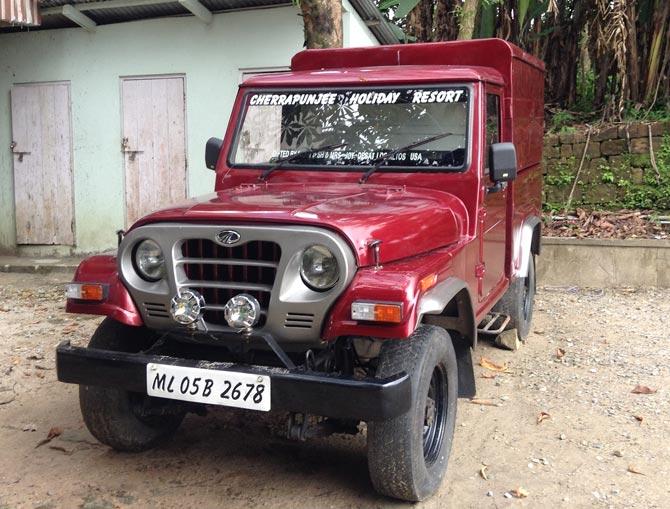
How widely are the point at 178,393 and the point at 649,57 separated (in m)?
9.18

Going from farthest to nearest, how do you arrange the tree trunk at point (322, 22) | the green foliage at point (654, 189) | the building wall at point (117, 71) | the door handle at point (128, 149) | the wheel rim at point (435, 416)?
1. the green foliage at point (654, 189)
2. the door handle at point (128, 149)
3. the building wall at point (117, 71)
4. the tree trunk at point (322, 22)
5. the wheel rim at point (435, 416)

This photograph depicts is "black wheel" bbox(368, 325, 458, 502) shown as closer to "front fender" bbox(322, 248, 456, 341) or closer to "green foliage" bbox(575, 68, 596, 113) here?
"front fender" bbox(322, 248, 456, 341)

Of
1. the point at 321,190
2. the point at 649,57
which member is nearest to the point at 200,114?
the point at 321,190

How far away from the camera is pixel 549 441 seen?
13.6 ft

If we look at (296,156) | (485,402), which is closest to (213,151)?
(296,156)

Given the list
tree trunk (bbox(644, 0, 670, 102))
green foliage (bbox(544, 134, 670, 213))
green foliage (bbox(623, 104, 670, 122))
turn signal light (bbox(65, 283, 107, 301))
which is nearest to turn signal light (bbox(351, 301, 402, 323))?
turn signal light (bbox(65, 283, 107, 301))

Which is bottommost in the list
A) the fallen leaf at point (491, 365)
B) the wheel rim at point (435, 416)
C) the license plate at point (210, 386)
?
the fallen leaf at point (491, 365)

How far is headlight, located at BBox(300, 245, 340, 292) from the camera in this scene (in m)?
3.20

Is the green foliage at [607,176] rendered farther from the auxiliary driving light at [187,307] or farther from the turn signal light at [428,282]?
the auxiliary driving light at [187,307]

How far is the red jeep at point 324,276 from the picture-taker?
3.16 metres

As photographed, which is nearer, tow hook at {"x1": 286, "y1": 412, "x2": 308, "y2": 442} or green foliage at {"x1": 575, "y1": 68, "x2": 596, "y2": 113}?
tow hook at {"x1": 286, "y1": 412, "x2": 308, "y2": 442}

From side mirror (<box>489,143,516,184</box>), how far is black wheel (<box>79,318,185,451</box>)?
6.59ft

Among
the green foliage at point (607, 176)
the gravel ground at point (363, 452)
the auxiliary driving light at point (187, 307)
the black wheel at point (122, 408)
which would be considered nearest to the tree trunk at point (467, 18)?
the green foliage at point (607, 176)

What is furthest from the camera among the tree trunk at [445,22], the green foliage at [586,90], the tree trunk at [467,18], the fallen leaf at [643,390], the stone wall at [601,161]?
the tree trunk at [445,22]
